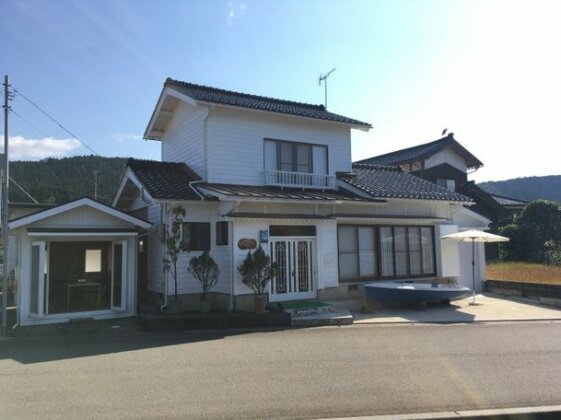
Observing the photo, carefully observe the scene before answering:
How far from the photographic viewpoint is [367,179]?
17453 millimetres

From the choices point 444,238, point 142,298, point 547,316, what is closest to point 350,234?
point 444,238

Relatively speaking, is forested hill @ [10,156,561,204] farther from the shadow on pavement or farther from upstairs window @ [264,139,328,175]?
the shadow on pavement

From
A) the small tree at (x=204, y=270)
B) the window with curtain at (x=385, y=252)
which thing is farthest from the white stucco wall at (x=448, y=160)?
the small tree at (x=204, y=270)

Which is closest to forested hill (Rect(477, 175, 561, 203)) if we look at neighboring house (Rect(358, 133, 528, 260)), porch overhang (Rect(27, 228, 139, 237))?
neighboring house (Rect(358, 133, 528, 260))

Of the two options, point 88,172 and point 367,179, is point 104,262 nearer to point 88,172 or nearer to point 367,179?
point 367,179

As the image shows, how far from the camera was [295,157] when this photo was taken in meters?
15.7

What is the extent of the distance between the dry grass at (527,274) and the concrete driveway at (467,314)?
6.90 feet

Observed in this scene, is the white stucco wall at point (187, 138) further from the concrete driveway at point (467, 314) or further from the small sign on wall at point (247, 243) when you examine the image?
the concrete driveway at point (467, 314)

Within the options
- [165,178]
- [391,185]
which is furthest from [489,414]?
[391,185]

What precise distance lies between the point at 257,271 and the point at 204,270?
1.48 m

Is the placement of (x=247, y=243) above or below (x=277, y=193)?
below

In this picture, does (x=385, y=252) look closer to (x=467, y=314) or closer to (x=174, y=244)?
(x=467, y=314)

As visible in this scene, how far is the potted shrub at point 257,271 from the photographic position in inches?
484

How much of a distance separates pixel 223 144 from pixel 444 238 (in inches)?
349
